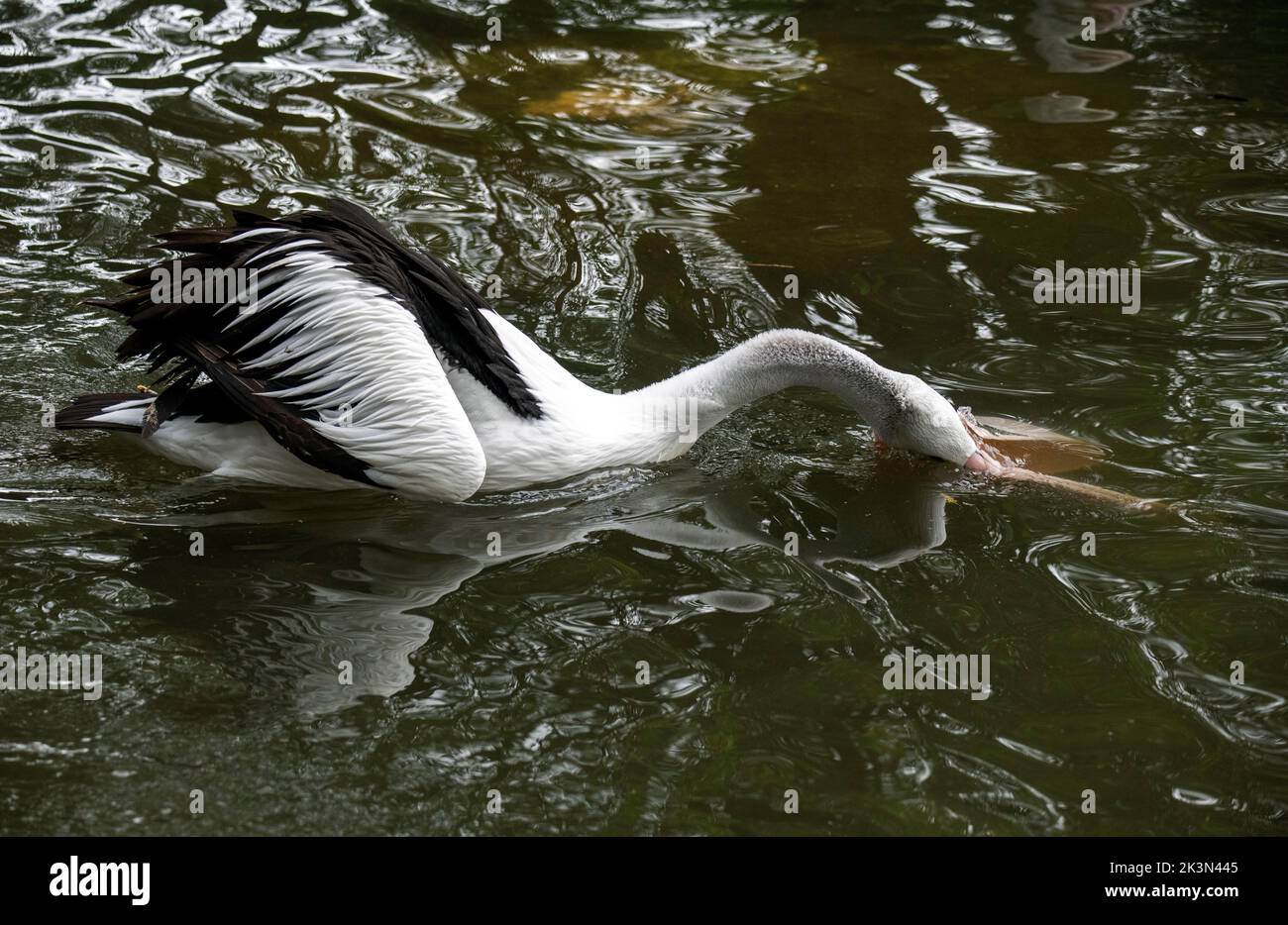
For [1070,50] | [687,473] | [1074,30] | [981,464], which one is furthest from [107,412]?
[1074,30]

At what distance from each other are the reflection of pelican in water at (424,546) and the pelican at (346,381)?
6.2 inches

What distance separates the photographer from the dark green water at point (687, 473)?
4219 millimetres

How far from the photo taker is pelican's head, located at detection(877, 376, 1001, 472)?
5.98 m

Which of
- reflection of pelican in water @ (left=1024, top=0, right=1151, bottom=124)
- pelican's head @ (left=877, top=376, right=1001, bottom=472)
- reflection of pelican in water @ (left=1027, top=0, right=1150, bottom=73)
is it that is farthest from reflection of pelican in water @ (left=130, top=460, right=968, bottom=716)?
reflection of pelican in water @ (left=1027, top=0, right=1150, bottom=73)

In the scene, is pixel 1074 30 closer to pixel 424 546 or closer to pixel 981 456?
pixel 981 456

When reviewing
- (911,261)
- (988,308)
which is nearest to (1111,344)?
(988,308)

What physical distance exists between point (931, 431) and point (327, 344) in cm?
261

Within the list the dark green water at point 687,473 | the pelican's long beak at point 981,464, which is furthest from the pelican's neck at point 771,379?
the pelican's long beak at point 981,464

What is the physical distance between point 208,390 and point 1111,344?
457 cm

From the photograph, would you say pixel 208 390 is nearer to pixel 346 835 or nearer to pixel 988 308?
pixel 346 835

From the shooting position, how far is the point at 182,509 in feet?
18.2

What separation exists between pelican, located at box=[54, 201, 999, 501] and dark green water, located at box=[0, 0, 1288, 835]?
226mm

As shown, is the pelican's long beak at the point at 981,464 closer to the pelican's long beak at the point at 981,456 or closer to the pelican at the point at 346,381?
the pelican's long beak at the point at 981,456

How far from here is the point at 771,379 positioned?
6.07 metres
